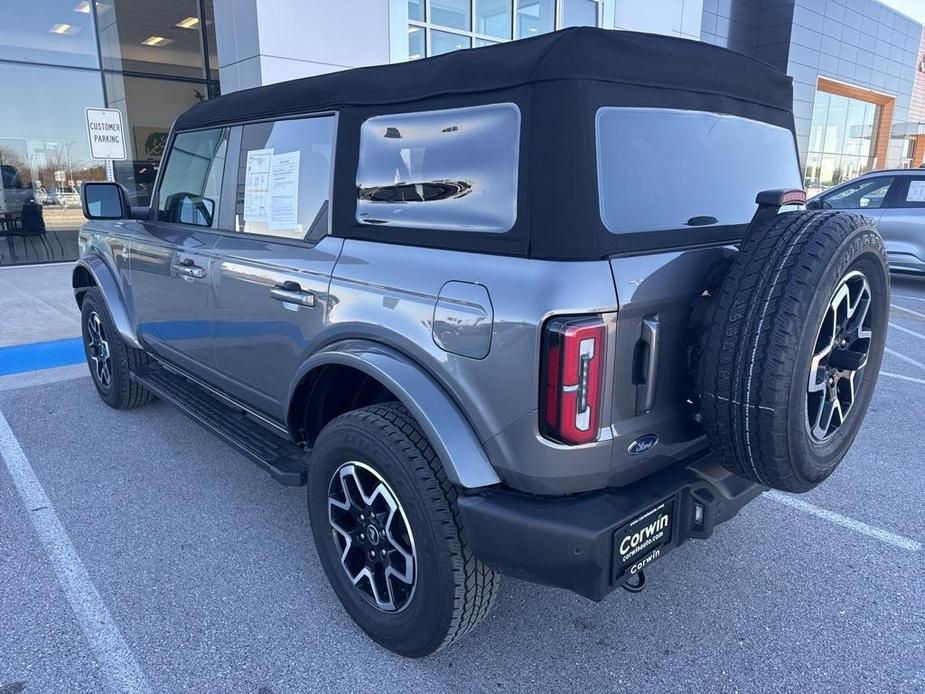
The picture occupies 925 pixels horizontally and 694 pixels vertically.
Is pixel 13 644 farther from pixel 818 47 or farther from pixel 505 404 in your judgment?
pixel 818 47

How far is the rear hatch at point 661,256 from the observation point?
6.44 ft

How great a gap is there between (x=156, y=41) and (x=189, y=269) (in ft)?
40.0

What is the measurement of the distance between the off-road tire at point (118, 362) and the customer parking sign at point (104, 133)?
3.77m

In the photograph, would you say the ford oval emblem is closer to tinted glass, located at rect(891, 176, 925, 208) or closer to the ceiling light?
tinted glass, located at rect(891, 176, 925, 208)

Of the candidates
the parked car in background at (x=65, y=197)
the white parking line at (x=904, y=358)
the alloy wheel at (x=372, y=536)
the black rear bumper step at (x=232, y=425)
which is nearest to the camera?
the alloy wheel at (x=372, y=536)

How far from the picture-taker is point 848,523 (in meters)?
3.25

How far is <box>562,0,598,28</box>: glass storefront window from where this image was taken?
42.9 ft

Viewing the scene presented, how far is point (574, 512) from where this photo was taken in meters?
1.92

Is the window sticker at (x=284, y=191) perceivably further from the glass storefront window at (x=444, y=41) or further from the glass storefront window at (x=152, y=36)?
the glass storefront window at (x=152, y=36)

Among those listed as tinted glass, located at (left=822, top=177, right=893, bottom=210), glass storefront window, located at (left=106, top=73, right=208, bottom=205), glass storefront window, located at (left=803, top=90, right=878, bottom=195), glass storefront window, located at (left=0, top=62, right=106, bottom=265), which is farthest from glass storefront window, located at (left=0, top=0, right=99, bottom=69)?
glass storefront window, located at (left=803, top=90, right=878, bottom=195)

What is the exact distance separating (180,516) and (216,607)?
2.76 feet

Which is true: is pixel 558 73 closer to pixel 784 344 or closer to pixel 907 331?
pixel 784 344

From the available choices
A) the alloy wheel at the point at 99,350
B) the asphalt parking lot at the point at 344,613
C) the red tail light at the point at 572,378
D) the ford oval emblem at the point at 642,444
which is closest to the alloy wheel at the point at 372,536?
the asphalt parking lot at the point at 344,613

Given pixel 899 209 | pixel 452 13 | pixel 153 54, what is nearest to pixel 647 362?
pixel 899 209
